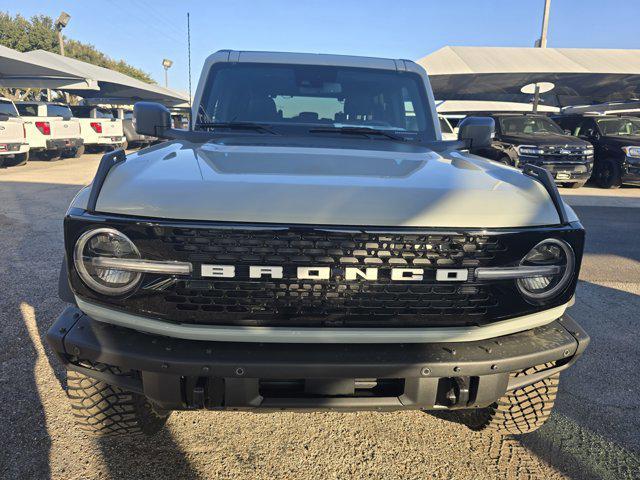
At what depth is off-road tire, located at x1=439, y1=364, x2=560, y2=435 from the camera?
2.26m

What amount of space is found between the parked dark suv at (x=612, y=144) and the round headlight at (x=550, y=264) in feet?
40.1

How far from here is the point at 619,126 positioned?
13125mm

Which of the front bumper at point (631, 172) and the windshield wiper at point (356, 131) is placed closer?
the windshield wiper at point (356, 131)

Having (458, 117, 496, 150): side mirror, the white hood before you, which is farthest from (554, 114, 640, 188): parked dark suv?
the white hood

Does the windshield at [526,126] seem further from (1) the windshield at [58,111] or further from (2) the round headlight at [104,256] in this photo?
(1) the windshield at [58,111]

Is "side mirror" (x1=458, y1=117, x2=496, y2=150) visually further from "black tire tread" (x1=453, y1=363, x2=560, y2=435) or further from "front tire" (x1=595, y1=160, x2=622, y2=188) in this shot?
"front tire" (x1=595, y1=160, x2=622, y2=188)

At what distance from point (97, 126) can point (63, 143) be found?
97.1 inches

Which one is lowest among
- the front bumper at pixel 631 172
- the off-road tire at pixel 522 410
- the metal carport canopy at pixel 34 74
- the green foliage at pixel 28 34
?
the off-road tire at pixel 522 410

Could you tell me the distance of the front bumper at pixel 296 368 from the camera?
171 cm

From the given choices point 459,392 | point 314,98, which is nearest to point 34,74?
point 314,98

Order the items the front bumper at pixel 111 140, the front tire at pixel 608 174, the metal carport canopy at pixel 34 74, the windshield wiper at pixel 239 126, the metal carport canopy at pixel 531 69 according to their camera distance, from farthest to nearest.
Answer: the metal carport canopy at pixel 531 69 < the metal carport canopy at pixel 34 74 < the front bumper at pixel 111 140 < the front tire at pixel 608 174 < the windshield wiper at pixel 239 126

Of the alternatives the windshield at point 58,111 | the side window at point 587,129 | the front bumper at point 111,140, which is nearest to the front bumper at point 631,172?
the side window at point 587,129

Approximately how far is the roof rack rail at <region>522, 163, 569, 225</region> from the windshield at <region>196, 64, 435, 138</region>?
1.03 metres

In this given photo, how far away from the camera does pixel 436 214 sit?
174cm
